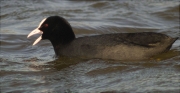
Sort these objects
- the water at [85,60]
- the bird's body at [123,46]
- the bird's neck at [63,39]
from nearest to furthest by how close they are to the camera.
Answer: the water at [85,60], the bird's body at [123,46], the bird's neck at [63,39]

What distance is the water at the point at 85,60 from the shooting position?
6938 mm

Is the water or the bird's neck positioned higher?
the bird's neck

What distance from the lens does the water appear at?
6.94 meters

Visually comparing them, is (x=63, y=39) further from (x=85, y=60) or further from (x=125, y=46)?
→ (x=125, y=46)

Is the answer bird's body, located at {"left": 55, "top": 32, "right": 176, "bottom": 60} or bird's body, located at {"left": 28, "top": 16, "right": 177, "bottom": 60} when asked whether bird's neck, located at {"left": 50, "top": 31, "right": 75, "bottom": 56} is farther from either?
bird's body, located at {"left": 55, "top": 32, "right": 176, "bottom": 60}

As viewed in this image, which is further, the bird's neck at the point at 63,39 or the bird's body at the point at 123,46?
the bird's neck at the point at 63,39

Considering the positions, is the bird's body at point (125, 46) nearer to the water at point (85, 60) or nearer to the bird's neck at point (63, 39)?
the water at point (85, 60)

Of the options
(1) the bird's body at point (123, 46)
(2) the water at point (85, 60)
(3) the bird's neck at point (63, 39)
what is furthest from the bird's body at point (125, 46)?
(3) the bird's neck at point (63, 39)

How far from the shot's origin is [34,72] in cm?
785

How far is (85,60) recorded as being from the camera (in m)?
8.43

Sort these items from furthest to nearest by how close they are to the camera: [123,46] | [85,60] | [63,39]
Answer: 1. [63,39]
2. [85,60]
3. [123,46]

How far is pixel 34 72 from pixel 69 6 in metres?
5.41

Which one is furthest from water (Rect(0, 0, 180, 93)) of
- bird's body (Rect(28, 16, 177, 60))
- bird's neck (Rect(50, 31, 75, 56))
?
bird's neck (Rect(50, 31, 75, 56))

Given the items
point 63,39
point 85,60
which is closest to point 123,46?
point 85,60
